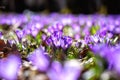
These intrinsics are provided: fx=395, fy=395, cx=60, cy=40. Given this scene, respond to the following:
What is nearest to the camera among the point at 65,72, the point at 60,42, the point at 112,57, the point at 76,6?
the point at 65,72

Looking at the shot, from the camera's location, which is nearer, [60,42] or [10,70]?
[10,70]

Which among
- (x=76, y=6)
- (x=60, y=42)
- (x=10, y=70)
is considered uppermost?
(x=10, y=70)

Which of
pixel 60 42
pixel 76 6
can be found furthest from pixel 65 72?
pixel 76 6

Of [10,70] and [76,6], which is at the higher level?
[10,70]

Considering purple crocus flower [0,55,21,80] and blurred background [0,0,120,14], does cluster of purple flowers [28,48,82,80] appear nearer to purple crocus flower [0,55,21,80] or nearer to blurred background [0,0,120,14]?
purple crocus flower [0,55,21,80]

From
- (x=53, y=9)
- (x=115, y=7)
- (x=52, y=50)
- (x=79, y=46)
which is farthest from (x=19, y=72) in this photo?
(x=53, y=9)

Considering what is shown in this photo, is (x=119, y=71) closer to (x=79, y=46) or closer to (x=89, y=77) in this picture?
(x=89, y=77)

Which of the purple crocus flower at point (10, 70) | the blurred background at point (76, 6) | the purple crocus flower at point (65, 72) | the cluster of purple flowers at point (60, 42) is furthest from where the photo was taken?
the blurred background at point (76, 6)

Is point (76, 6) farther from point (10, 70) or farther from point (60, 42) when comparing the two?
point (10, 70)

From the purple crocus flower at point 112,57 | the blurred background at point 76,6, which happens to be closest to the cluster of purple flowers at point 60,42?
the purple crocus flower at point 112,57

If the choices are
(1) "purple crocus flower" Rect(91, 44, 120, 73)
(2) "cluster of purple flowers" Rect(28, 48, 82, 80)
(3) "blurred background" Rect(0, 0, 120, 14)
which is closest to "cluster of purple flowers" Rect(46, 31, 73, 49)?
(1) "purple crocus flower" Rect(91, 44, 120, 73)

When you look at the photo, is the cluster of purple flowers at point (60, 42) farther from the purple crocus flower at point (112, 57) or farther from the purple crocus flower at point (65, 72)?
the purple crocus flower at point (65, 72)

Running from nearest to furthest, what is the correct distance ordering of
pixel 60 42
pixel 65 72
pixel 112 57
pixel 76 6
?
pixel 65 72
pixel 112 57
pixel 60 42
pixel 76 6

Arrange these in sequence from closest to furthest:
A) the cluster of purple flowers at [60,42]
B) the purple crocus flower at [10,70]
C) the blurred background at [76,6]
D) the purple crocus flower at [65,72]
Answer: the purple crocus flower at [65,72], the purple crocus flower at [10,70], the cluster of purple flowers at [60,42], the blurred background at [76,6]
